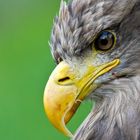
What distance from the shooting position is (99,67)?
553cm

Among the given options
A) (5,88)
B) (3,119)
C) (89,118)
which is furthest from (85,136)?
(5,88)

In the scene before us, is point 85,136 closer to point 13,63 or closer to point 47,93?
point 47,93

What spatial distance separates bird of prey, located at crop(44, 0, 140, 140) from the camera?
17.8ft

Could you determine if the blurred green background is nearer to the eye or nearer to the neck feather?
the neck feather

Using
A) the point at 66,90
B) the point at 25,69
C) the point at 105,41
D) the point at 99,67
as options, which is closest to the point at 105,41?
the point at 105,41

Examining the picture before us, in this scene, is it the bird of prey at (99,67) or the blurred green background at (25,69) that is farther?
the blurred green background at (25,69)

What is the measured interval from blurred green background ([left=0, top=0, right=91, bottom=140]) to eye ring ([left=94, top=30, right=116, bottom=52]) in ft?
7.06

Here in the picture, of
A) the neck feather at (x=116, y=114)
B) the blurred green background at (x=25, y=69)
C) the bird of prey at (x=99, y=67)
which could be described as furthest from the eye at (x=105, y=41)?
the blurred green background at (x=25, y=69)

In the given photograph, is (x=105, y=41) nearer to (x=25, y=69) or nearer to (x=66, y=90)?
(x=66, y=90)

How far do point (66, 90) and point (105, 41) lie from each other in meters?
0.32

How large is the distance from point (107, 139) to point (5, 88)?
4.21 meters

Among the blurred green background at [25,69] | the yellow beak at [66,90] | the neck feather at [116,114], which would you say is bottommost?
the neck feather at [116,114]

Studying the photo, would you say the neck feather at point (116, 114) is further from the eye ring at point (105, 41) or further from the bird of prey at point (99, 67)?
the eye ring at point (105, 41)

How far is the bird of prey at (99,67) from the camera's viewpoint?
17.8 feet
